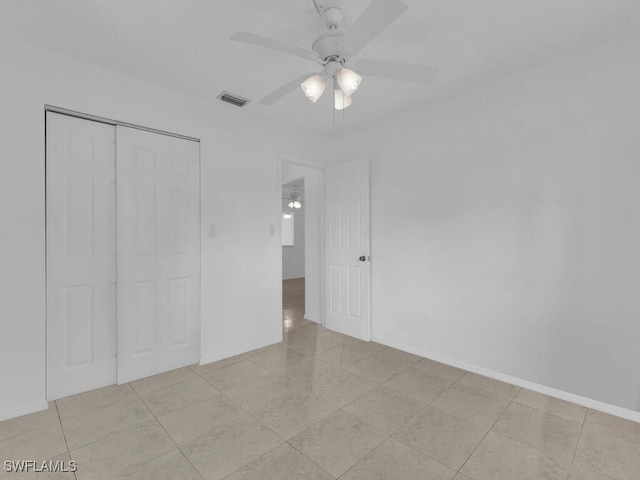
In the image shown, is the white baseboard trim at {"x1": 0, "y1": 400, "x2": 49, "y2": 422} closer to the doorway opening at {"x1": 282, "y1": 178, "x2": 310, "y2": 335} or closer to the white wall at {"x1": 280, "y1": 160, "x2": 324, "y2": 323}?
the white wall at {"x1": 280, "y1": 160, "x2": 324, "y2": 323}

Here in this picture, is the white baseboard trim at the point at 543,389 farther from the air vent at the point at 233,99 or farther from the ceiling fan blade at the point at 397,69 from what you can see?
the air vent at the point at 233,99

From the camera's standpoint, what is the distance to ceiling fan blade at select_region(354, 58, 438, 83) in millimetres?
1668

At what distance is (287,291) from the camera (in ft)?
21.9

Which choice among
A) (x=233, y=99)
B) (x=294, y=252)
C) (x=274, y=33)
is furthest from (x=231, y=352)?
(x=294, y=252)

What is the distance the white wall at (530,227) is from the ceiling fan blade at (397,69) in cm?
119

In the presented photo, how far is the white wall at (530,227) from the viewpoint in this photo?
2.00m

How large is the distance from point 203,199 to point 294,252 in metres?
5.84

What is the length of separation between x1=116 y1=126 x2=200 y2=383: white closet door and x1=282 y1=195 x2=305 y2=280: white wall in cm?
558

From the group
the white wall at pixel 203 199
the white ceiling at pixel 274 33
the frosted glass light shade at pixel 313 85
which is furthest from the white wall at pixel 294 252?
the frosted glass light shade at pixel 313 85

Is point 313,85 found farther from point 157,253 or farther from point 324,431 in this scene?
point 324,431

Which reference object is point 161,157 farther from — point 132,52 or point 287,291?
point 287,291

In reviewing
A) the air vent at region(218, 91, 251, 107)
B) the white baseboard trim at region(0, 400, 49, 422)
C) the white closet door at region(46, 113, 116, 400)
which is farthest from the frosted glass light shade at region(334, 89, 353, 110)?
the white baseboard trim at region(0, 400, 49, 422)

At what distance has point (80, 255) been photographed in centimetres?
234

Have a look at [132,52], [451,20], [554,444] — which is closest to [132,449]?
[554,444]
